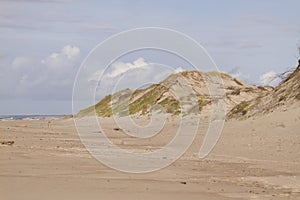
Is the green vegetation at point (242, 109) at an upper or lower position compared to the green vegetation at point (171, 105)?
lower

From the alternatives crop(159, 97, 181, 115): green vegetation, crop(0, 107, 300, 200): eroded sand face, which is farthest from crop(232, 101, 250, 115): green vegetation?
crop(0, 107, 300, 200): eroded sand face

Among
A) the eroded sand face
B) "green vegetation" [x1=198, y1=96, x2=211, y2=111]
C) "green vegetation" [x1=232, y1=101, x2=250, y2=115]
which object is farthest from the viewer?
"green vegetation" [x1=198, y1=96, x2=211, y2=111]

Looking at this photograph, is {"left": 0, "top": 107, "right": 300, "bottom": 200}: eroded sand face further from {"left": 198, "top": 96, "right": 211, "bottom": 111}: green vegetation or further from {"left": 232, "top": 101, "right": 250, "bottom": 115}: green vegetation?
{"left": 198, "top": 96, "right": 211, "bottom": 111}: green vegetation

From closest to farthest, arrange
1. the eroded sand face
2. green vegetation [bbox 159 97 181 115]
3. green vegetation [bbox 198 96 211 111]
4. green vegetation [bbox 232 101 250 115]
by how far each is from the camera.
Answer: the eroded sand face → green vegetation [bbox 232 101 250 115] → green vegetation [bbox 198 96 211 111] → green vegetation [bbox 159 97 181 115]

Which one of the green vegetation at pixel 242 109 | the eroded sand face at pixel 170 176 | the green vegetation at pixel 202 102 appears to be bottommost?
the eroded sand face at pixel 170 176

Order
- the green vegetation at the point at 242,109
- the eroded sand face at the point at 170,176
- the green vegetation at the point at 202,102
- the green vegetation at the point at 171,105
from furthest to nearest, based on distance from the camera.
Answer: the green vegetation at the point at 171,105, the green vegetation at the point at 202,102, the green vegetation at the point at 242,109, the eroded sand face at the point at 170,176

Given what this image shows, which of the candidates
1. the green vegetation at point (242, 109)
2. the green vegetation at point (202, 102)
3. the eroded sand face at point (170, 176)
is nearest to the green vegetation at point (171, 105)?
the green vegetation at point (202, 102)

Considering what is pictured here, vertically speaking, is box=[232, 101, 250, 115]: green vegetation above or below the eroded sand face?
above

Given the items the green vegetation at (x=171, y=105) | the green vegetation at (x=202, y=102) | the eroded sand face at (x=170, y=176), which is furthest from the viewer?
the green vegetation at (x=171, y=105)

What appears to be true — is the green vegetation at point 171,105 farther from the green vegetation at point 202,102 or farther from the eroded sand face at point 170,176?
the eroded sand face at point 170,176

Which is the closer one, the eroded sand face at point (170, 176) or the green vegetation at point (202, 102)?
the eroded sand face at point (170, 176)

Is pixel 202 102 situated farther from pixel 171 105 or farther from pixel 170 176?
pixel 170 176

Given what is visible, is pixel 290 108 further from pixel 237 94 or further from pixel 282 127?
pixel 237 94

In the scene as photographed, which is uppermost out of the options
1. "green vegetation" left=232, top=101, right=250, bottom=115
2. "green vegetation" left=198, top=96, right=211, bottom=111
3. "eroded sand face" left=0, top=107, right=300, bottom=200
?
"green vegetation" left=198, top=96, right=211, bottom=111
